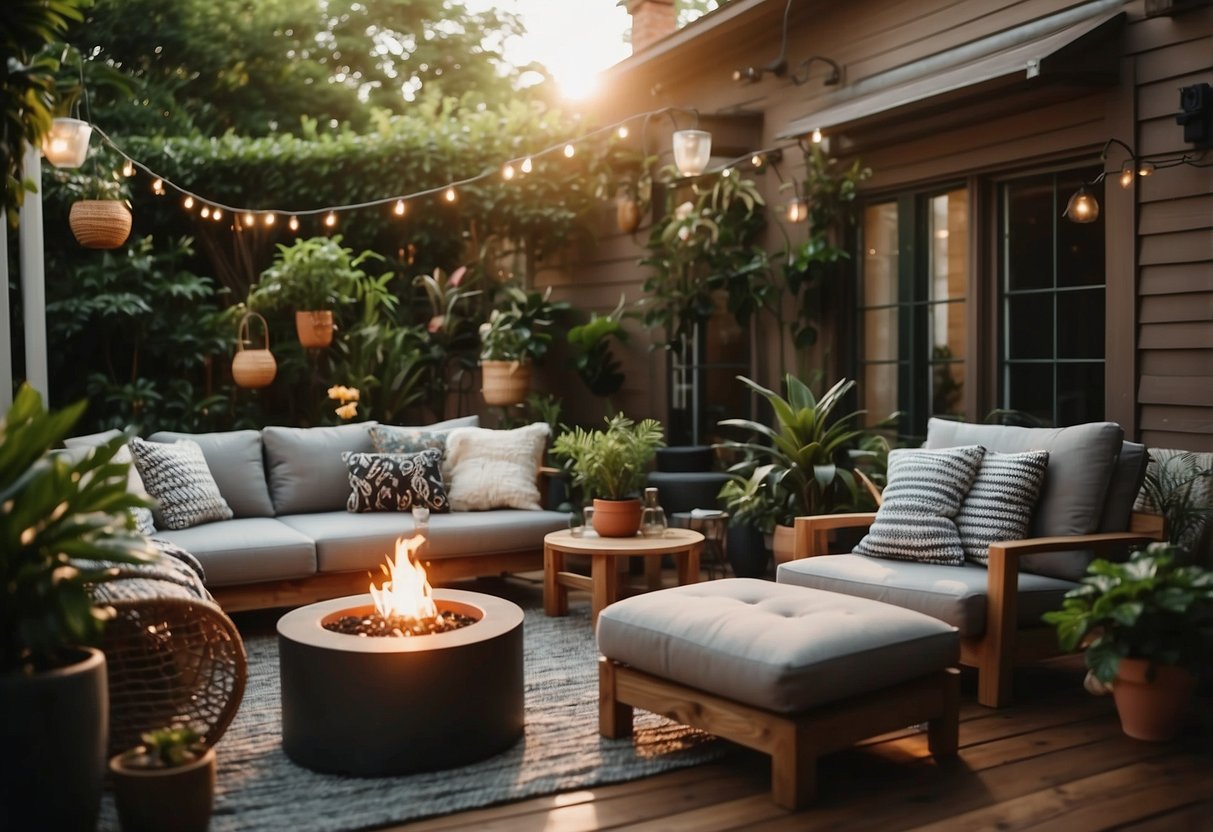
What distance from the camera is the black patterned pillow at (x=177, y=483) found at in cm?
488

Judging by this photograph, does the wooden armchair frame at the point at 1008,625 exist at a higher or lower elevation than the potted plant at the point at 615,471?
lower

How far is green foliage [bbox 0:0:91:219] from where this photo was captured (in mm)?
2682

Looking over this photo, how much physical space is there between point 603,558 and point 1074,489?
186cm

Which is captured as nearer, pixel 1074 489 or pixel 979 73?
pixel 1074 489

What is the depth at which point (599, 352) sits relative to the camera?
7.57 metres

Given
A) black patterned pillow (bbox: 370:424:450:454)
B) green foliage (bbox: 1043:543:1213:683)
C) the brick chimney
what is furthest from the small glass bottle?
the brick chimney

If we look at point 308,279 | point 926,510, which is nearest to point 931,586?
point 926,510

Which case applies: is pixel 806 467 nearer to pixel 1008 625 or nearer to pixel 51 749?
pixel 1008 625

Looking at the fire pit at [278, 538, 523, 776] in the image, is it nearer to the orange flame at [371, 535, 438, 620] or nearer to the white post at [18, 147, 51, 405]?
the orange flame at [371, 535, 438, 620]

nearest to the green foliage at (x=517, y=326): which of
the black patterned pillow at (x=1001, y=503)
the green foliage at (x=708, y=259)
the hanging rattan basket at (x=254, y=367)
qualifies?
the green foliage at (x=708, y=259)

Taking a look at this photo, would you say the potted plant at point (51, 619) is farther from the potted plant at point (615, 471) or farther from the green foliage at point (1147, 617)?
the green foliage at point (1147, 617)

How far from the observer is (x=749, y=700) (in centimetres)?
302

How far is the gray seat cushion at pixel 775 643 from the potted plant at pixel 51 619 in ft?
4.61

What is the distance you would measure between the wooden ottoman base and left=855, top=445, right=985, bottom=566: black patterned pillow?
0.81m
